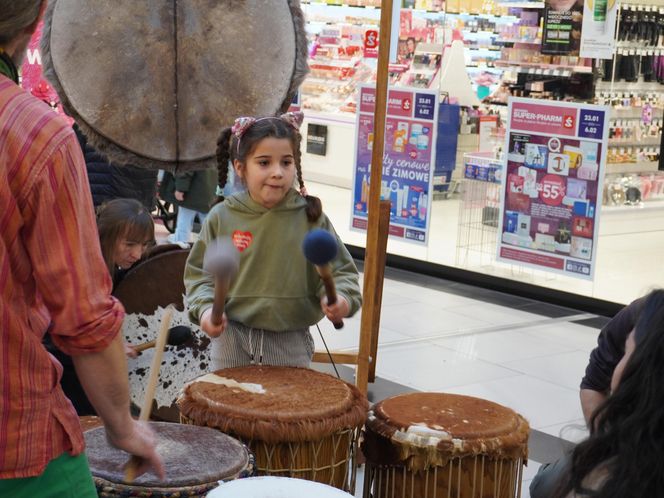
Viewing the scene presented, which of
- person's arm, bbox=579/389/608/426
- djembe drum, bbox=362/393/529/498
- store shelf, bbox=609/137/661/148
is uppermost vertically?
store shelf, bbox=609/137/661/148

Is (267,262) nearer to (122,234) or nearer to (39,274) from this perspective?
(122,234)

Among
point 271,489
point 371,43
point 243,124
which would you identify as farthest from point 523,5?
point 271,489

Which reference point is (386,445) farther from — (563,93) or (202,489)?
(563,93)

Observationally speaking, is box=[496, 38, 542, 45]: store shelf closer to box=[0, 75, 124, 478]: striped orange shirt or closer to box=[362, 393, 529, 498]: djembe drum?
Result: box=[362, 393, 529, 498]: djembe drum

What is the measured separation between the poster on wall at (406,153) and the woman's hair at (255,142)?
13.8 feet

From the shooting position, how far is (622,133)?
6.29 metres

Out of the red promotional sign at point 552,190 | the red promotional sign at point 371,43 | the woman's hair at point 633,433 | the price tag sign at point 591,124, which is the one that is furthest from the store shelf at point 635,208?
the woman's hair at point 633,433

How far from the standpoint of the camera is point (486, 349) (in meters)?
5.57

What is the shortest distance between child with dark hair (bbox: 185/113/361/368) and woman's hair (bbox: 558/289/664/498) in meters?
1.33

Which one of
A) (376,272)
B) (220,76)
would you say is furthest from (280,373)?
(376,272)

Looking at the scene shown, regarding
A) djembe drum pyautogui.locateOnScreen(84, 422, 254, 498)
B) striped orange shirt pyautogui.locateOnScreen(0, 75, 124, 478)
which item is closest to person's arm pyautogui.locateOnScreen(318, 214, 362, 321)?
djembe drum pyautogui.locateOnScreen(84, 422, 254, 498)

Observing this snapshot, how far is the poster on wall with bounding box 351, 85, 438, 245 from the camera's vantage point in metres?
7.20

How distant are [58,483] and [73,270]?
0.32m

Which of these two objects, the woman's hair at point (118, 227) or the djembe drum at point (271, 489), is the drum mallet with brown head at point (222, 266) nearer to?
the djembe drum at point (271, 489)
